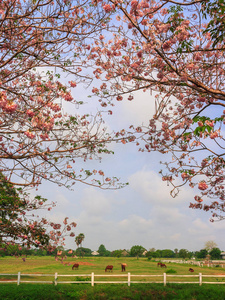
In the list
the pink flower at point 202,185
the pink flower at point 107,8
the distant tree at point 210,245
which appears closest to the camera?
the pink flower at point 107,8

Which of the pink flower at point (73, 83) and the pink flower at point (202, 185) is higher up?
the pink flower at point (73, 83)

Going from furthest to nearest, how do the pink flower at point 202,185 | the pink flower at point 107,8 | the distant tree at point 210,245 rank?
the distant tree at point 210,245, the pink flower at point 202,185, the pink flower at point 107,8

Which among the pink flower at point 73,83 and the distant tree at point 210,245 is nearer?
the pink flower at point 73,83

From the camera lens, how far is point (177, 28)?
6.64 m

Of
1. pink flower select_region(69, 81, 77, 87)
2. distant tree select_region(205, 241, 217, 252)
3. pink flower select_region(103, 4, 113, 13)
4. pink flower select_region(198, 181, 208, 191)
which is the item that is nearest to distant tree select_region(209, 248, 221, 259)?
distant tree select_region(205, 241, 217, 252)

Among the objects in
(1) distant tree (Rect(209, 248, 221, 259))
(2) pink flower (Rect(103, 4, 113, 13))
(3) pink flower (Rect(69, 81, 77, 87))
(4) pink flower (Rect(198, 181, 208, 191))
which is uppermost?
(2) pink flower (Rect(103, 4, 113, 13))

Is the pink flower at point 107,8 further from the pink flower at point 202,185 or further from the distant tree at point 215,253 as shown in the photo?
the distant tree at point 215,253

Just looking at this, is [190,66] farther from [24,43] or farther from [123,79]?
[24,43]

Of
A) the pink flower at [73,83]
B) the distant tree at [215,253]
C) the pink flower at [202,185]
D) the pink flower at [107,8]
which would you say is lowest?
the distant tree at [215,253]

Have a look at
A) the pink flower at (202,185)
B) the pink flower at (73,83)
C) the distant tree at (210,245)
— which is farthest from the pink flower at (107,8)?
the distant tree at (210,245)

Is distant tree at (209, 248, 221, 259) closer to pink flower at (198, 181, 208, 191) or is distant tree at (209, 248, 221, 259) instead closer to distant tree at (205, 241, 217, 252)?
distant tree at (205, 241, 217, 252)

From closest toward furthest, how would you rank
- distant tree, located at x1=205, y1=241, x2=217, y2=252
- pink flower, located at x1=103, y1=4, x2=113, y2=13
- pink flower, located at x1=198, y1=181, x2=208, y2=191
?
pink flower, located at x1=103, y1=4, x2=113, y2=13 → pink flower, located at x1=198, y1=181, x2=208, y2=191 → distant tree, located at x1=205, y1=241, x2=217, y2=252

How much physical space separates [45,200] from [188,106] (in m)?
5.65

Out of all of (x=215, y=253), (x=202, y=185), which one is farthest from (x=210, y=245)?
(x=202, y=185)
